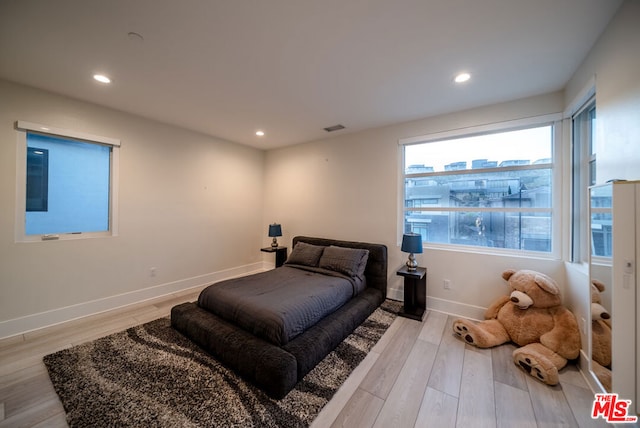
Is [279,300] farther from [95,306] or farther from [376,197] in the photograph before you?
[95,306]

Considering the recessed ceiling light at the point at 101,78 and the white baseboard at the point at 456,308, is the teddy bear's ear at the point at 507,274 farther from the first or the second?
the recessed ceiling light at the point at 101,78

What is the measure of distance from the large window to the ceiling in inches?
21.0

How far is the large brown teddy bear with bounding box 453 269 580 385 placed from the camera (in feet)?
6.44

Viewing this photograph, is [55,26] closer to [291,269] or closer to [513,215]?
[291,269]

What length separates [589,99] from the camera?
209cm

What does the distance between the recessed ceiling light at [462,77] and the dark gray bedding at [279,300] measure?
2.56 meters

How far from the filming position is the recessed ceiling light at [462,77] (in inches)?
89.6

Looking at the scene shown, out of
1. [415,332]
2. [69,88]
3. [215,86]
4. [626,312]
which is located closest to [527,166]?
[626,312]

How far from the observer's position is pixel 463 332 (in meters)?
2.42

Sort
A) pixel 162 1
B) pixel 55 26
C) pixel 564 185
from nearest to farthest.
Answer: pixel 162 1, pixel 55 26, pixel 564 185

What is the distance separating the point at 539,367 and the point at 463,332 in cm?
63

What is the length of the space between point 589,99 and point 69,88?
5228 mm

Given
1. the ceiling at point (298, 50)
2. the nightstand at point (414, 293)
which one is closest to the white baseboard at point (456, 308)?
the nightstand at point (414, 293)

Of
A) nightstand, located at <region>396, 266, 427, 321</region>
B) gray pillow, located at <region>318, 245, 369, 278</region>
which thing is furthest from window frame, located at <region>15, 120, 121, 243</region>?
nightstand, located at <region>396, 266, 427, 321</region>
